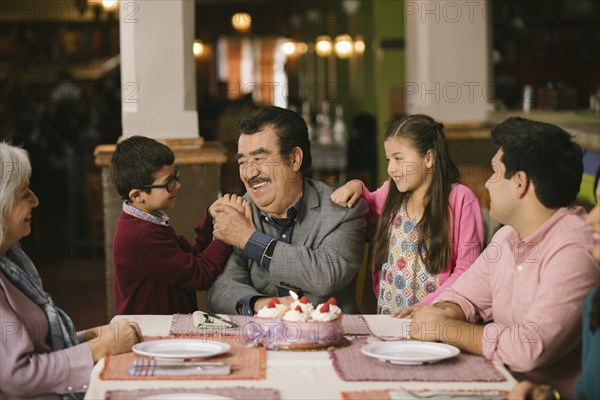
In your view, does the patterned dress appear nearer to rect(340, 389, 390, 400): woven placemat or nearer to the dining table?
the dining table

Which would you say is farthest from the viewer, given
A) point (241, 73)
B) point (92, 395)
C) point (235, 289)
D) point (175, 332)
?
point (241, 73)

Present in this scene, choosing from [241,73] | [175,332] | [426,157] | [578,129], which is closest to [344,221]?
[426,157]

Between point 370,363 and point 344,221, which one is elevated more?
point 344,221

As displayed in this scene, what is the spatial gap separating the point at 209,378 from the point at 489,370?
2.28 ft

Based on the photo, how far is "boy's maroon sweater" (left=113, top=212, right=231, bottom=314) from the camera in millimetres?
3480

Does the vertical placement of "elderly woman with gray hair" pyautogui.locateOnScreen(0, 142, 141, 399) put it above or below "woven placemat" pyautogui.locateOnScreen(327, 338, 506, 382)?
above

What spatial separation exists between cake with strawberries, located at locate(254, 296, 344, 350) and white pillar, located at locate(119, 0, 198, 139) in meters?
3.18

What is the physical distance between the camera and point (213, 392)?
228cm

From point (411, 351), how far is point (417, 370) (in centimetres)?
15

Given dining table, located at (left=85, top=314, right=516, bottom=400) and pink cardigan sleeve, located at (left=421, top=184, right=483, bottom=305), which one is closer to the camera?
dining table, located at (left=85, top=314, right=516, bottom=400)

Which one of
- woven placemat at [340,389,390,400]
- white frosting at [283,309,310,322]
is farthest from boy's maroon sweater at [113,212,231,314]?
woven placemat at [340,389,390,400]

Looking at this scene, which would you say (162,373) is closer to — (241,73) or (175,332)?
(175,332)

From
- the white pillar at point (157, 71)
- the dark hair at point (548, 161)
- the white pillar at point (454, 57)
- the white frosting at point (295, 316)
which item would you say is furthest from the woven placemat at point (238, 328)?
the white pillar at point (454, 57)

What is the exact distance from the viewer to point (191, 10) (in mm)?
5895
